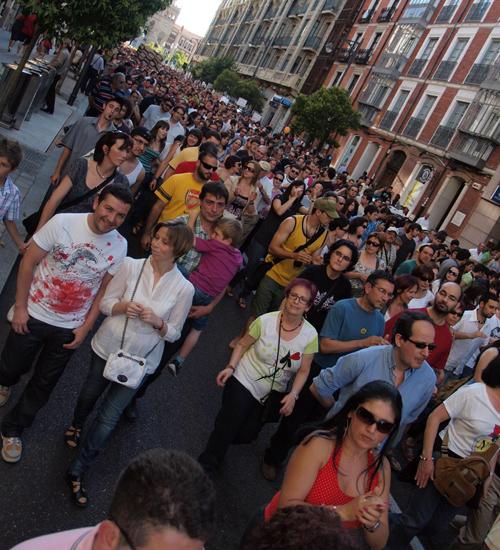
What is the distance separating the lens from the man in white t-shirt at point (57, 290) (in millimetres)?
3266

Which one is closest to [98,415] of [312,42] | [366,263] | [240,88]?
[366,263]

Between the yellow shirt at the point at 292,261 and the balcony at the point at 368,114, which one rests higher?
the balcony at the point at 368,114

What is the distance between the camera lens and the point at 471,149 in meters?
26.3

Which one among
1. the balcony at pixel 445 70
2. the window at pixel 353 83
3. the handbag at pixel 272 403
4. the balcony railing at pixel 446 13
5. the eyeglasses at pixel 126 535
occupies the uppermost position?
the balcony railing at pixel 446 13

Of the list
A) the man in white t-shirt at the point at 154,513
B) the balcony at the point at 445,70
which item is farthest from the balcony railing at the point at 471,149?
the man in white t-shirt at the point at 154,513

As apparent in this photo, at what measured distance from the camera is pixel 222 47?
86062mm

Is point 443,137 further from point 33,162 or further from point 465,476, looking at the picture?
point 465,476

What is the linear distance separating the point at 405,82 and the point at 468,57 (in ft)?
18.8

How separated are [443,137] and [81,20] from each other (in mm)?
24579

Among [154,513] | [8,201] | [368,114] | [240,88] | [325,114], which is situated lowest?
[8,201]

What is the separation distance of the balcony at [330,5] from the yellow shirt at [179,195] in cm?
4855

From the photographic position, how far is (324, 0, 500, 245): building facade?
84.4ft

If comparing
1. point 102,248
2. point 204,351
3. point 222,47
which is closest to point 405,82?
point 204,351

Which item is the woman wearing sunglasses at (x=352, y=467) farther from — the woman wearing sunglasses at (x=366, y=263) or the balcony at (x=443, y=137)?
the balcony at (x=443, y=137)
